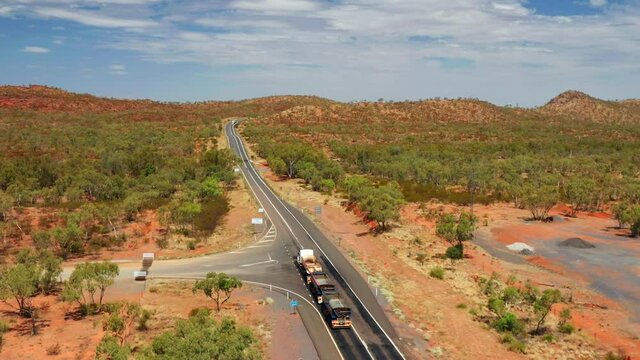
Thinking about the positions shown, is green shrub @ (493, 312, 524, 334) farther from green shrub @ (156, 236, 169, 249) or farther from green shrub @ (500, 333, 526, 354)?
green shrub @ (156, 236, 169, 249)

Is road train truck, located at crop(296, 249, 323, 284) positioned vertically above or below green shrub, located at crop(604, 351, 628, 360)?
above

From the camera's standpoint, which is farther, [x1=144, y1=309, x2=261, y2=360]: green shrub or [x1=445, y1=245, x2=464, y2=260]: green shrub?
[x1=445, y1=245, x2=464, y2=260]: green shrub

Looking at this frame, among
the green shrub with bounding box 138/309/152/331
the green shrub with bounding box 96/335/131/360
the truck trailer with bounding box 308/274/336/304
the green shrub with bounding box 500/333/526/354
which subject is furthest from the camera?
the truck trailer with bounding box 308/274/336/304

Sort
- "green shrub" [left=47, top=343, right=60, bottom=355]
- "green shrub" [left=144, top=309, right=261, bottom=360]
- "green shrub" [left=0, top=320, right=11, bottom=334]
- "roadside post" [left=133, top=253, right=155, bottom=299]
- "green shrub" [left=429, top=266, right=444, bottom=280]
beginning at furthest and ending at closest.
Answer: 1. "green shrub" [left=429, top=266, right=444, bottom=280]
2. "roadside post" [left=133, top=253, right=155, bottom=299]
3. "green shrub" [left=0, top=320, right=11, bottom=334]
4. "green shrub" [left=47, top=343, right=60, bottom=355]
5. "green shrub" [left=144, top=309, right=261, bottom=360]

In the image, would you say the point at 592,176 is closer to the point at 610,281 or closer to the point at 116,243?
the point at 610,281

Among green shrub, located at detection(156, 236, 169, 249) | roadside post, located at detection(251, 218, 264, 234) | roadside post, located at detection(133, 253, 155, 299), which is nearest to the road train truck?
roadside post, located at detection(251, 218, 264, 234)

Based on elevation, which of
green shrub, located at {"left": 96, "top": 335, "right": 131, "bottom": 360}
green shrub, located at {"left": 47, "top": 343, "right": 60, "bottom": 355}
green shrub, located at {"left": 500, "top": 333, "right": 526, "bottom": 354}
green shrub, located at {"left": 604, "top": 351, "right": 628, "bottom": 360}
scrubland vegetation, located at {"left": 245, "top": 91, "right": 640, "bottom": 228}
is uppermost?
scrubland vegetation, located at {"left": 245, "top": 91, "right": 640, "bottom": 228}

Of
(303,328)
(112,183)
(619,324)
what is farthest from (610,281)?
(112,183)
